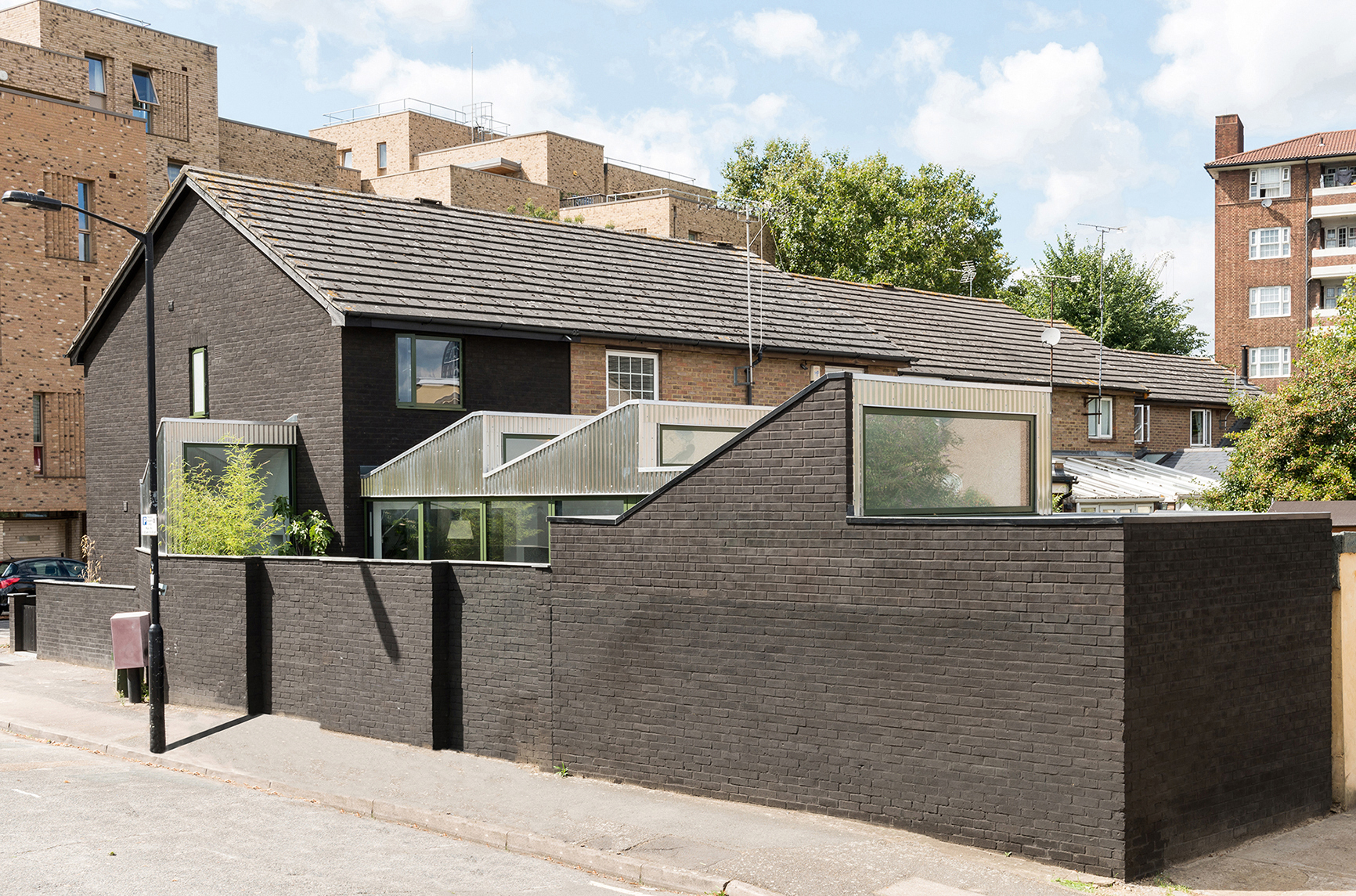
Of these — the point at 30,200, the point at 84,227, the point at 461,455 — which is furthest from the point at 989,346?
the point at 84,227

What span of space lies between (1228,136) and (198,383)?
6038cm

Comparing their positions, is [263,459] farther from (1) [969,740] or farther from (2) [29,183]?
(2) [29,183]

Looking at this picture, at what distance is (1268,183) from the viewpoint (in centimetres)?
6375

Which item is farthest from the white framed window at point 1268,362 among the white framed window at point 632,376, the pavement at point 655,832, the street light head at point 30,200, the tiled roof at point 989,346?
the street light head at point 30,200

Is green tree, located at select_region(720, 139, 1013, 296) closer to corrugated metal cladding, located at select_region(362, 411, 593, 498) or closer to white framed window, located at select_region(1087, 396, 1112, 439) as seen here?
white framed window, located at select_region(1087, 396, 1112, 439)

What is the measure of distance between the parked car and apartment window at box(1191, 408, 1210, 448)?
34.4 metres

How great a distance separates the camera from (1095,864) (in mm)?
9406

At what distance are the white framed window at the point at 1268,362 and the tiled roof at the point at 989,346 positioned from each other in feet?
83.1

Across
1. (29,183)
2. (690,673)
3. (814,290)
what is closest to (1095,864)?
(690,673)

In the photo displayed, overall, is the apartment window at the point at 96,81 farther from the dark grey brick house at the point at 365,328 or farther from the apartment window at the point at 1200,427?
the apartment window at the point at 1200,427

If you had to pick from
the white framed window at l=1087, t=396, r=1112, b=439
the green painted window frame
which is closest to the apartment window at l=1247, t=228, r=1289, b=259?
the white framed window at l=1087, t=396, r=1112, b=439

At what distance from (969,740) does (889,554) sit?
1715 millimetres

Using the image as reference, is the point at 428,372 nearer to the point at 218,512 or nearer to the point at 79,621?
the point at 218,512

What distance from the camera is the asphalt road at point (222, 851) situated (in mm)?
9555
